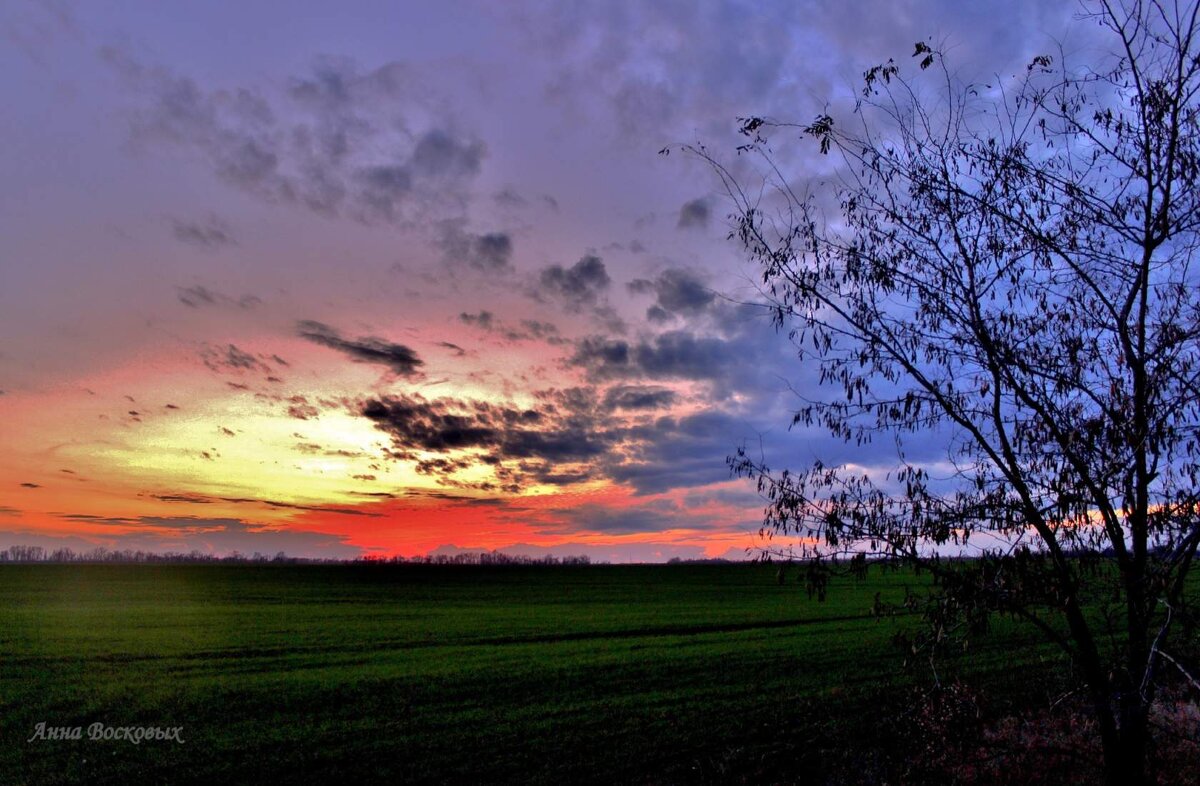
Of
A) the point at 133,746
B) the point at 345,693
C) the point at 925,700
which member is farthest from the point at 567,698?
the point at 925,700

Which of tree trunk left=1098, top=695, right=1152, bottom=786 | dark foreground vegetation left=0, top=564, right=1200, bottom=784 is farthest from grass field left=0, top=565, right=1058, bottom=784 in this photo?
tree trunk left=1098, top=695, right=1152, bottom=786

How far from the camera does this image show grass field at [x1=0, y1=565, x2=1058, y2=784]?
1786 centimetres

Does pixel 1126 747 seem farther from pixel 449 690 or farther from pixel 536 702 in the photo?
pixel 449 690

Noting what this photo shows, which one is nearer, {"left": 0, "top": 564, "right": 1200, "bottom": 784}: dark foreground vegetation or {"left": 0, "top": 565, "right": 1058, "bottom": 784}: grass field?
{"left": 0, "top": 564, "right": 1200, "bottom": 784}: dark foreground vegetation

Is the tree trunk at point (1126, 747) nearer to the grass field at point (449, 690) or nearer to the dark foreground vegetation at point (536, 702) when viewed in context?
the dark foreground vegetation at point (536, 702)

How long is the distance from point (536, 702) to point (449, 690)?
3.89 metres

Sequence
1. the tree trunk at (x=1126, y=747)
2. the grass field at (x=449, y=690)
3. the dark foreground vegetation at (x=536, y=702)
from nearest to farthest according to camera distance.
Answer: the tree trunk at (x=1126, y=747) → the dark foreground vegetation at (x=536, y=702) → the grass field at (x=449, y=690)

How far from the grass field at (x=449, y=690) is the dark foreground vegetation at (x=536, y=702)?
0.12 metres

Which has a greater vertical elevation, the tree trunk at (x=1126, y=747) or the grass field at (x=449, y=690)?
the tree trunk at (x=1126, y=747)

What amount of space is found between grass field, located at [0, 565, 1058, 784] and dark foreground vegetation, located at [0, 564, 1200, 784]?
12cm

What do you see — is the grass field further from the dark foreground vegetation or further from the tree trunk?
the tree trunk

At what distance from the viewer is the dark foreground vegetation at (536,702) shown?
16734 mm

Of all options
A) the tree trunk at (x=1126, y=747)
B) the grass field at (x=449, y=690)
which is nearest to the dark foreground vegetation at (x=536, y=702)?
the grass field at (x=449, y=690)

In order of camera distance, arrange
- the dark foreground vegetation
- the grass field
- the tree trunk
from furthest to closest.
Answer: the grass field, the dark foreground vegetation, the tree trunk
